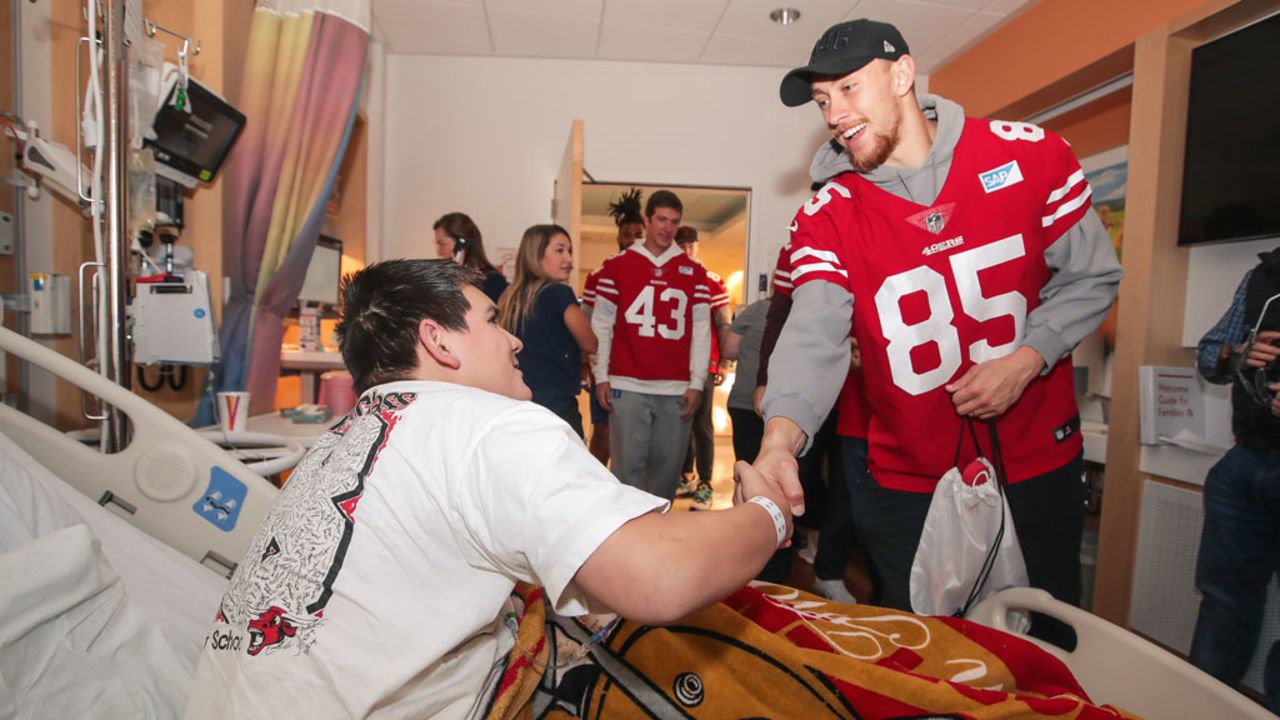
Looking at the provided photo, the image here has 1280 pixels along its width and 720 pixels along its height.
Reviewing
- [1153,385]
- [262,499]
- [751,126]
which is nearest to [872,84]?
[262,499]

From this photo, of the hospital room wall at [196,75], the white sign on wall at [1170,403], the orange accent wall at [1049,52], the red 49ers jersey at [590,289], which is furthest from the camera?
the red 49ers jersey at [590,289]

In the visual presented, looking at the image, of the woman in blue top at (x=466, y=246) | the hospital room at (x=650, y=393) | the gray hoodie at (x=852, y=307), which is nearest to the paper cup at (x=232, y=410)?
the hospital room at (x=650, y=393)

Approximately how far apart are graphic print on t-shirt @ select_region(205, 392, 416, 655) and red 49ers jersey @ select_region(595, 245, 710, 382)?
Result: 2476 millimetres

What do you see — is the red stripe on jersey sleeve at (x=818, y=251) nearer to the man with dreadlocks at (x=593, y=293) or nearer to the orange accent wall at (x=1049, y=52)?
the man with dreadlocks at (x=593, y=293)

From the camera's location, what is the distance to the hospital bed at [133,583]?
2.81 ft

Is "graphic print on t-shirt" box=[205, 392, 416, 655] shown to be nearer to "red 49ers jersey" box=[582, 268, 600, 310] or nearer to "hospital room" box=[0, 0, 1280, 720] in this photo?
"hospital room" box=[0, 0, 1280, 720]

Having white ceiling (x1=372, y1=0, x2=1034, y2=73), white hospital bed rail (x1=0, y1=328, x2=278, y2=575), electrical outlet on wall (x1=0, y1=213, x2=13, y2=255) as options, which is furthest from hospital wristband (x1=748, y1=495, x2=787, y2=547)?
white ceiling (x1=372, y1=0, x2=1034, y2=73)

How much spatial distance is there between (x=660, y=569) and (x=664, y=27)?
3.86 m

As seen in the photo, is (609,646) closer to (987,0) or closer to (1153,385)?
(1153,385)

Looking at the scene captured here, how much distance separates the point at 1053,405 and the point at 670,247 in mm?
2237

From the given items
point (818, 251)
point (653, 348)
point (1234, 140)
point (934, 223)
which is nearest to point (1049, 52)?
point (1234, 140)

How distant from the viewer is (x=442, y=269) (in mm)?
971

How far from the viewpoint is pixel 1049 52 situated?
332 cm

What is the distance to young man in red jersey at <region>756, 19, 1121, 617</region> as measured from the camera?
1.29 meters
